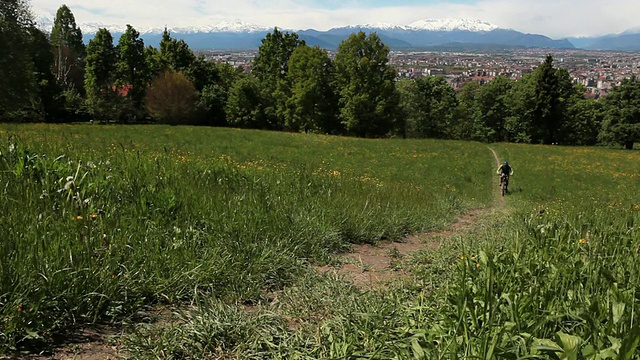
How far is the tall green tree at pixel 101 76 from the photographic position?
172ft

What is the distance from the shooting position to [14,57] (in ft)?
116

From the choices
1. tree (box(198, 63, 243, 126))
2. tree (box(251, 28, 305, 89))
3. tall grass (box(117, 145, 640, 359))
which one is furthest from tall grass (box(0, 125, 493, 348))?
tree (box(251, 28, 305, 89))

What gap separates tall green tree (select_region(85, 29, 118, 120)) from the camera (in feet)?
172

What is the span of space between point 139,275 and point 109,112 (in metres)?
55.9

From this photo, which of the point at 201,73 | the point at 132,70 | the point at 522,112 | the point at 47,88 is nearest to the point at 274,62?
the point at 201,73

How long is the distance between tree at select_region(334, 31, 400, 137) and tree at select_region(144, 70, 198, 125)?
19.4m

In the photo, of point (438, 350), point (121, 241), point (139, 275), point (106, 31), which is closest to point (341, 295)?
point (438, 350)

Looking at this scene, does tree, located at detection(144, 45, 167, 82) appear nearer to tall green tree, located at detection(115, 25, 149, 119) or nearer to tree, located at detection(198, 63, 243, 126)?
tall green tree, located at detection(115, 25, 149, 119)

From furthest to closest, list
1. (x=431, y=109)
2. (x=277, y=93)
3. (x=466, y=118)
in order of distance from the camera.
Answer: (x=466, y=118)
(x=431, y=109)
(x=277, y=93)

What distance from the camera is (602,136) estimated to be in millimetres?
54594

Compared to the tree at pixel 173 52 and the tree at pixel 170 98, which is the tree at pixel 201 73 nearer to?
the tree at pixel 173 52

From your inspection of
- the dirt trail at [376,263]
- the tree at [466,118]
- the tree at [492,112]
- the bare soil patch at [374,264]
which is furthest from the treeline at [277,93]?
the bare soil patch at [374,264]

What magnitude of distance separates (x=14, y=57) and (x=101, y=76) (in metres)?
19.9

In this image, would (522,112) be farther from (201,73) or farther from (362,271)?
(362,271)
